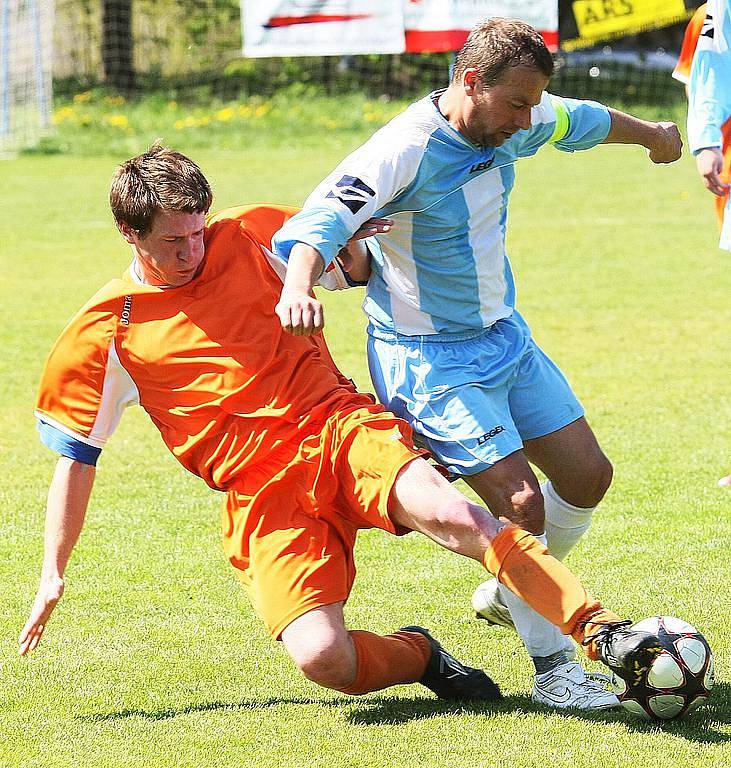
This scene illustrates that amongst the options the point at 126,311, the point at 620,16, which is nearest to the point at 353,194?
the point at 126,311

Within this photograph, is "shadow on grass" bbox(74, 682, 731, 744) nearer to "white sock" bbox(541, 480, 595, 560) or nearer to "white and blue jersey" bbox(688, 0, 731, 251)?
"white sock" bbox(541, 480, 595, 560)

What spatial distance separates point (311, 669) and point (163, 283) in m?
1.28

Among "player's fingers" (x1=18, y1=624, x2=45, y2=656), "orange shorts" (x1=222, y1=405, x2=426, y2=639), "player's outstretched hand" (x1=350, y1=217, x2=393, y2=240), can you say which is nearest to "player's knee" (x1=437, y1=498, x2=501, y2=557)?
"orange shorts" (x1=222, y1=405, x2=426, y2=639)

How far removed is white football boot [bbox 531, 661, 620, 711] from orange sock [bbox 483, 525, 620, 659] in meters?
0.54

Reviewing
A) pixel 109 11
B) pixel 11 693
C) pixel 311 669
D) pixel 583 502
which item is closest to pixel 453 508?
pixel 311 669

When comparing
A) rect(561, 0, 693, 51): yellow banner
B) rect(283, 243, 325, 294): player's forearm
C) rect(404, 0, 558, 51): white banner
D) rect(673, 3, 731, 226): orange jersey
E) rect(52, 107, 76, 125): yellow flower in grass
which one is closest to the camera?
rect(283, 243, 325, 294): player's forearm

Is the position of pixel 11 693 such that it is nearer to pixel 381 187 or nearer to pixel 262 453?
pixel 262 453

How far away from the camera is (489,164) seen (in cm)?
406

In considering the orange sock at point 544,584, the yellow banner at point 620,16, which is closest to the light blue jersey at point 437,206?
the orange sock at point 544,584

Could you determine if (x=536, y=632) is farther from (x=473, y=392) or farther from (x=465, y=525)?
(x=473, y=392)

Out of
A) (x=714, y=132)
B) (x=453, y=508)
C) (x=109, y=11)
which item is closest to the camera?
(x=453, y=508)

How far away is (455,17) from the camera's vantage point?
17.9 meters

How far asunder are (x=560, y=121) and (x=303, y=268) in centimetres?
129

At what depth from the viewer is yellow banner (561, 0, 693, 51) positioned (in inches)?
720
